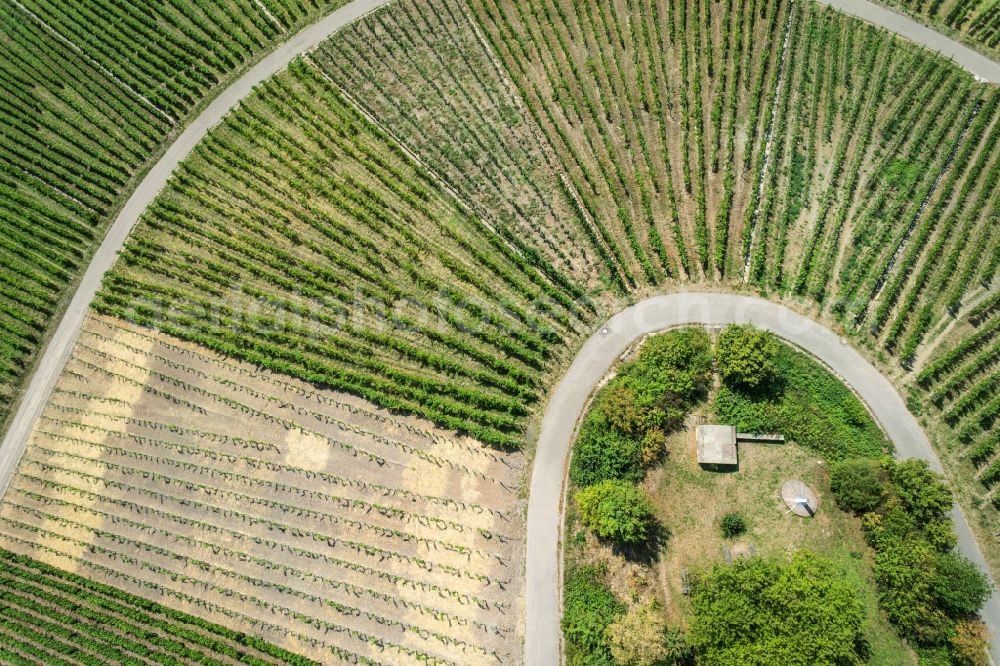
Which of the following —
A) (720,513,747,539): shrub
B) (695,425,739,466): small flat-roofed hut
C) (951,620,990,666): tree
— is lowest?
(951,620,990,666): tree

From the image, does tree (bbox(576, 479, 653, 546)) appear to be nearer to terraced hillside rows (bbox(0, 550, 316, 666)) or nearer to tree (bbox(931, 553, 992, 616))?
tree (bbox(931, 553, 992, 616))

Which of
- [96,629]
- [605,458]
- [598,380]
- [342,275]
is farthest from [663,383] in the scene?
[96,629]

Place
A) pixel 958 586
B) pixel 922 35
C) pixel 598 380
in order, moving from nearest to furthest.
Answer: pixel 958 586
pixel 598 380
pixel 922 35

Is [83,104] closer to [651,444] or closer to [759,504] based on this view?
[651,444]

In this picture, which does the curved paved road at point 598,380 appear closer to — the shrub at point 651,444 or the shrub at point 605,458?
the shrub at point 605,458

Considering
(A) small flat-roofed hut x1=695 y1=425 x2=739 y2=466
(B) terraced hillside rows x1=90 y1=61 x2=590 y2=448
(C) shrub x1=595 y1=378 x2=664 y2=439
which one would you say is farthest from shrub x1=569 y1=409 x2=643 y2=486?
(B) terraced hillside rows x1=90 y1=61 x2=590 y2=448
